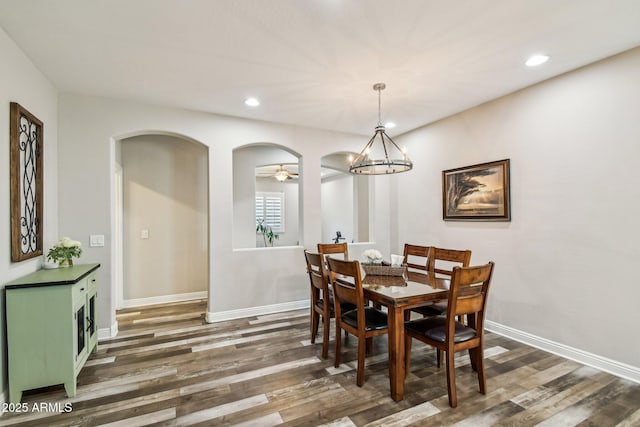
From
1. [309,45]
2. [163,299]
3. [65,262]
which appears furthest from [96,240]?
[309,45]

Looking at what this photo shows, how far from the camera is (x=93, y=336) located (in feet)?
9.68

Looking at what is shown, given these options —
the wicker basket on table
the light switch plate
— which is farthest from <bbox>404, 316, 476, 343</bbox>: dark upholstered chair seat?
the light switch plate

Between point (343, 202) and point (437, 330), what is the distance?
19.4ft

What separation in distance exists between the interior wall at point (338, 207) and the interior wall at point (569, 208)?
403cm

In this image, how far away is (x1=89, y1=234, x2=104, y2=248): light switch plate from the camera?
344 cm

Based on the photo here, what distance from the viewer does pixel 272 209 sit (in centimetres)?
896

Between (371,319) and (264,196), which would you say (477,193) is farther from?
(264,196)

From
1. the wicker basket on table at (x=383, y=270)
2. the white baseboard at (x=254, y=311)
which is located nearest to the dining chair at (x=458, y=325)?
the wicker basket on table at (x=383, y=270)

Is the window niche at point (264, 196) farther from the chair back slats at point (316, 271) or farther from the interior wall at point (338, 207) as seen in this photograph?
the chair back slats at point (316, 271)

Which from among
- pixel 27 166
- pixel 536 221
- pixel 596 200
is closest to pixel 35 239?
pixel 27 166

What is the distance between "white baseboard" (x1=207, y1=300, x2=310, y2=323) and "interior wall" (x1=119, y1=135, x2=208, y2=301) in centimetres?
126

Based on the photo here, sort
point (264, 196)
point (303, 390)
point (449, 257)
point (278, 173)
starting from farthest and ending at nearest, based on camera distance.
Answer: point (264, 196), point (278, 173), point (449, 257), point (303, 390)

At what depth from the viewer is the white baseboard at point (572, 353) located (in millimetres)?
2576

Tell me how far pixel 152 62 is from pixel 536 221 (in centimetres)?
402
